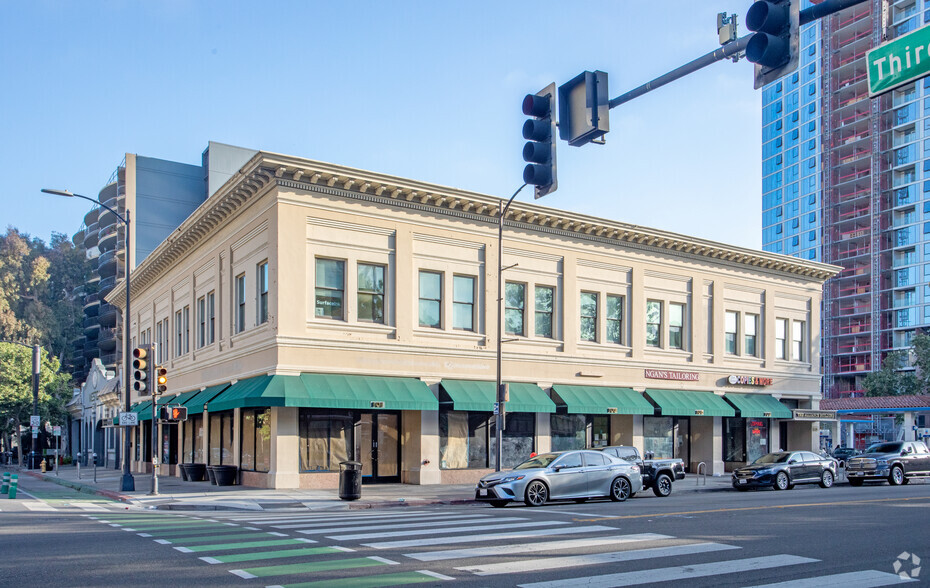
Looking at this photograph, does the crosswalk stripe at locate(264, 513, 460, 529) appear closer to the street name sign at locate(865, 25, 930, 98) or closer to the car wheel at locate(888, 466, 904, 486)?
the street name sign at locate(865, 25, 930, 98)

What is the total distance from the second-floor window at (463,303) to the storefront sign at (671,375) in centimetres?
907

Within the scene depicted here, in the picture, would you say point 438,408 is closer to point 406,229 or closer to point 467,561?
point 406,229

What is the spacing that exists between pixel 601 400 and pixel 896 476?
1161cm

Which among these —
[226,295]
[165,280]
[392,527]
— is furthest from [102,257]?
[392,527]

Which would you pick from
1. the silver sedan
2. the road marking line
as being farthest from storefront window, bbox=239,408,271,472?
the road marking line

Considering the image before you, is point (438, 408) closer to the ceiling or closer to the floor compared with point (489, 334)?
closer to the floor

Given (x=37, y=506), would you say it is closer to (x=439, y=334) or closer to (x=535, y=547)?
(x=439, y=334)

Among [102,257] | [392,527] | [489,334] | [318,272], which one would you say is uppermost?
[102,257]

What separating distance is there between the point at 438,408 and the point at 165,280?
20.0 m

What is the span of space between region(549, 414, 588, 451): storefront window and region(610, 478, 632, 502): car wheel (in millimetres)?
9762

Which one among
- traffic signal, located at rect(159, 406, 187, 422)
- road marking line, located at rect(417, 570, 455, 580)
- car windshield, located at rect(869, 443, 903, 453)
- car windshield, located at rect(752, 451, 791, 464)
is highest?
traffic signal, located at rect(159, 406, 187, 422)

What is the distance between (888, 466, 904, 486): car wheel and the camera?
3116 centimetres

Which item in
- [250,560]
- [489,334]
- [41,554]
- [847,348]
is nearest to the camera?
[250,560]

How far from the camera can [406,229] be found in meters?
28.6
